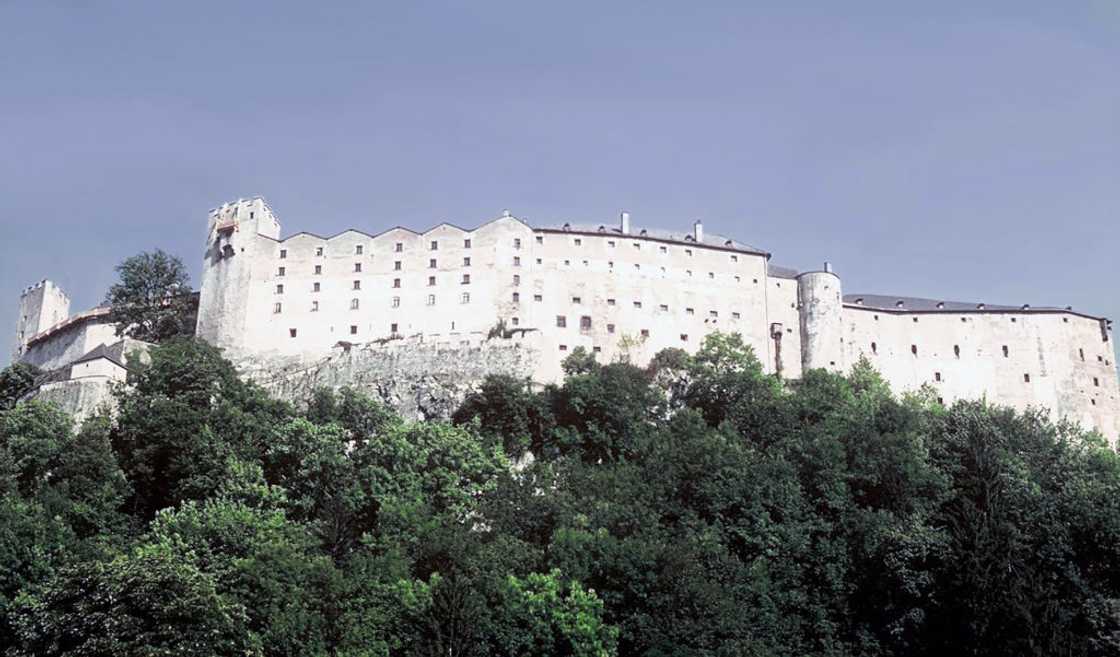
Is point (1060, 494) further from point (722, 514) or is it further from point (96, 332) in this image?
point (96, 332)

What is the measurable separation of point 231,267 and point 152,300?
8.78 metres

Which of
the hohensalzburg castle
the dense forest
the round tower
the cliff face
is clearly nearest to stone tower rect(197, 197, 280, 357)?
the hohensalzburg castle

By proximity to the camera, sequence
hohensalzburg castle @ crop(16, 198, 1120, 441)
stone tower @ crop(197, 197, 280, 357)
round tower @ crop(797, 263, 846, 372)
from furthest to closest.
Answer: round tower @ crop(797, 263, 846, 372) < stone tower @ crop(197, 197, 280, 357) < hohensalzburg castle @ crop(16, 198, 1120, 441)

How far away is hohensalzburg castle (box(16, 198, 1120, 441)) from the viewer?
77562mm

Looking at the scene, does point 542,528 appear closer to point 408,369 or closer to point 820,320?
point 408,369

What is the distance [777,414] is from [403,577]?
95.5ft

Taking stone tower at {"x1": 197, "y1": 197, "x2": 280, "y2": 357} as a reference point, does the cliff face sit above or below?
below

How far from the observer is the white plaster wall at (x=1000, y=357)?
294 feet

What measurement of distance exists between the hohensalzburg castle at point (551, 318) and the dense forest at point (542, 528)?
25.1ft

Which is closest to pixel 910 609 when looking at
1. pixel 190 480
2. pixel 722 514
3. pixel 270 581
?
pixel 722 514

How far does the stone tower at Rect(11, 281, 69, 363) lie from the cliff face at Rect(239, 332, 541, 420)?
30.4 metres

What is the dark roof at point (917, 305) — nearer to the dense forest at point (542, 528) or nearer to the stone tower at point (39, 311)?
the dense forest at point (542, 528)

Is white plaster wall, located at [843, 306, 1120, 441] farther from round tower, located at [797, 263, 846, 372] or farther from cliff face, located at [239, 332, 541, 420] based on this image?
cliff face, located at [239, 332, 541, 420]

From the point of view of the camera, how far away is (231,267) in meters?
82.9
